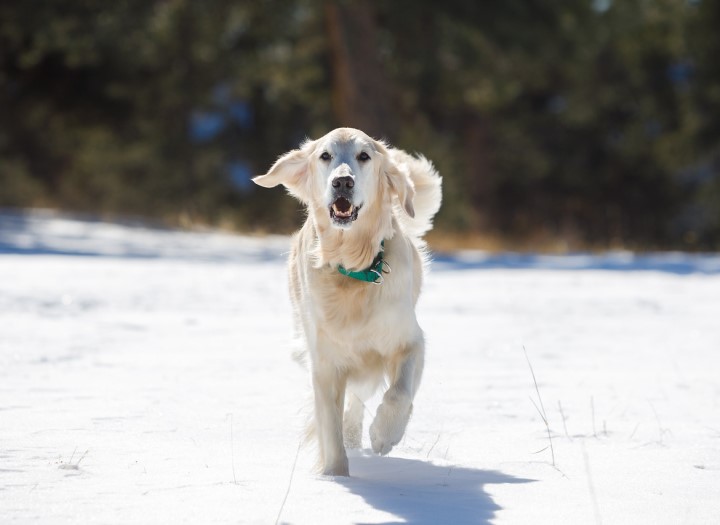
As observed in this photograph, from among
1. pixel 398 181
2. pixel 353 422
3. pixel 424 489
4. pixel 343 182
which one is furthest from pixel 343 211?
pixel 424 489

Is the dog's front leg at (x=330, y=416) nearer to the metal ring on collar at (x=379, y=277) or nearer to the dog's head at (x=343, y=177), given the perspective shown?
the metal ring on collar at (x=379, y=277)

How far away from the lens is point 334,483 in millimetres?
3695

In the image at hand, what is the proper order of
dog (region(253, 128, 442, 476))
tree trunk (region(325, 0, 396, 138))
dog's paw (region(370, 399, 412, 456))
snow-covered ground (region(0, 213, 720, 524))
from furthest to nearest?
tree trunk (region(325, 0, 396, 138))
dog (region(253, 128, 442, 476))
dog's paw (region(370, 399, 412, 456))
snow-covered ground (region(0, 213, 720, 524))

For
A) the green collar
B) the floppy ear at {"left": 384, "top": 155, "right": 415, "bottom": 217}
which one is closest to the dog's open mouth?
the green collar

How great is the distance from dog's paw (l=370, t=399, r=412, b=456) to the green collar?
56 centimetres

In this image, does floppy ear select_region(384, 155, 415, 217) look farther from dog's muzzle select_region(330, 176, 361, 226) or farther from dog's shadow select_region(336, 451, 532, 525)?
dog's shadow select_region(336, 451, 532, 525)

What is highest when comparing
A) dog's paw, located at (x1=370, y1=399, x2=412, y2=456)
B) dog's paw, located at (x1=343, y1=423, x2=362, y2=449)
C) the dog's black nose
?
the dog's black nose

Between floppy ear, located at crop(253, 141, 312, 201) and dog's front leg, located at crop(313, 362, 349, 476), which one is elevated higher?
floppy ear, located at crop(253, 141, 312, 201)

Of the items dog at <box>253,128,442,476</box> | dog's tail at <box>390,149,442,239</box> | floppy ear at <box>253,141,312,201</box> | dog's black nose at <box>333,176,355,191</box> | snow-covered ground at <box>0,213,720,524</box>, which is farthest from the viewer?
dog's tail at <box>390,149,442,239</box>

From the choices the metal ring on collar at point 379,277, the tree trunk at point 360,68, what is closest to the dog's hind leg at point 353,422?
the metal ring on collar at point 379,277

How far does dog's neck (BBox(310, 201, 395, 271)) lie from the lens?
14.3ft

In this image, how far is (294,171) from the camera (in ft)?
15.7

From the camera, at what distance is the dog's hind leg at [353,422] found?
4754 mm

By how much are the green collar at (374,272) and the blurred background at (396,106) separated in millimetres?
14557
